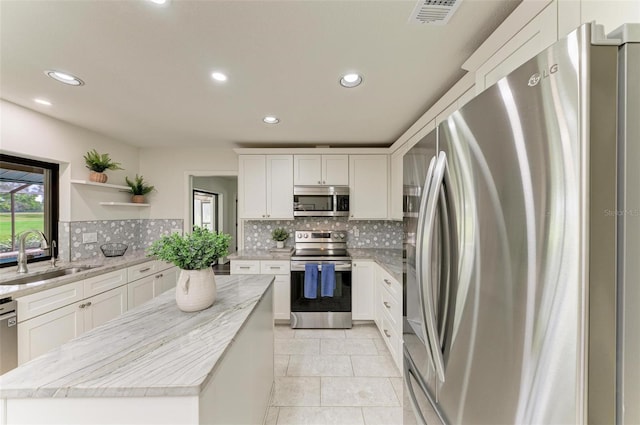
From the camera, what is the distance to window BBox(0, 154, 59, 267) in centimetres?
228

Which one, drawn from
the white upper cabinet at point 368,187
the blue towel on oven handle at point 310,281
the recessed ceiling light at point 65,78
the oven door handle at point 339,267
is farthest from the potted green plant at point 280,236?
the recessed ceiling light at point 65,78

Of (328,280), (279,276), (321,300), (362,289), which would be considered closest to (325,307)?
(321,300)

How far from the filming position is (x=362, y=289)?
309 cm

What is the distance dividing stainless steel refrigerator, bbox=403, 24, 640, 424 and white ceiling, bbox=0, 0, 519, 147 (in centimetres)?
88

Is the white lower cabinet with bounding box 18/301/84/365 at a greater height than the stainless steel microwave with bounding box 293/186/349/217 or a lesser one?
lesser

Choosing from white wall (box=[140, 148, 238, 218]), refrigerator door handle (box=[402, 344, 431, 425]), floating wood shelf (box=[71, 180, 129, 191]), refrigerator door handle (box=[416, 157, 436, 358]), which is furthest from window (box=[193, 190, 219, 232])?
refrigerator door handle (box=[416, 157, 436, 358])

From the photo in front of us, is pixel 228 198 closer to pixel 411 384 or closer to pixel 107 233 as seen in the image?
pixel 107 233

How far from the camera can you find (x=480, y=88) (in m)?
1.28

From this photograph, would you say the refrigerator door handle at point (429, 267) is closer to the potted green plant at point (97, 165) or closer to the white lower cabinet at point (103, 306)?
the white lower cabinet at point (103, 306)

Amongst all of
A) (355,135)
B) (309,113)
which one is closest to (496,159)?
(309,113)

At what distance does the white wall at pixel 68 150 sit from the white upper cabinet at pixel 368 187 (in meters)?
3.21

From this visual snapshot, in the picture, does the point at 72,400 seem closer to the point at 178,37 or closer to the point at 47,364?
the point at 47,364

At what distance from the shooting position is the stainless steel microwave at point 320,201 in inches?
130

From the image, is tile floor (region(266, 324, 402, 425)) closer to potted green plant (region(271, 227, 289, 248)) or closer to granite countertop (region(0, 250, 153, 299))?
potted green plant (region(271, 227, 289, 248))
